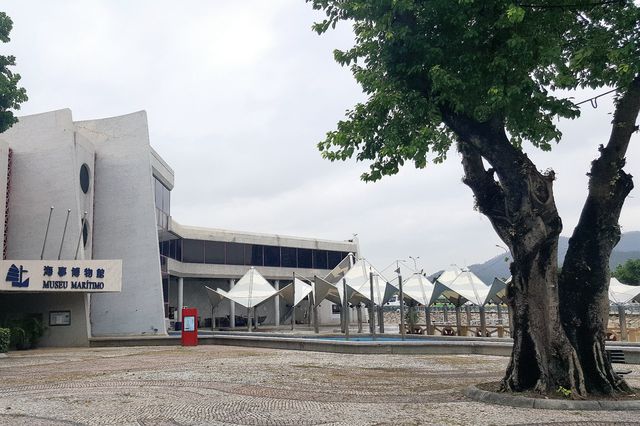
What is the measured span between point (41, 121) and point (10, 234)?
5.88 m

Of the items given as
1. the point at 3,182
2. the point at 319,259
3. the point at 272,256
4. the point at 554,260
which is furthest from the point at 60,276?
the point at 319,259

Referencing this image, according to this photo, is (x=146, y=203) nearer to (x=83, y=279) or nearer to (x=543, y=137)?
(x=83, y=279)

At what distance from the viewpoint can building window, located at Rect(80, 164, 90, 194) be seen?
102ft

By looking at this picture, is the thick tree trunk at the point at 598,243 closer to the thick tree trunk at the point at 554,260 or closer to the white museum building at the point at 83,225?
the thick tree trunk at the point at 554,260

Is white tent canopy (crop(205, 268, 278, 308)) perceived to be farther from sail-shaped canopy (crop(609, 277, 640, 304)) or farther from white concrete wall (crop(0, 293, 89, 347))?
sail-shaped canopy (crop(609, 277, 640, 304))

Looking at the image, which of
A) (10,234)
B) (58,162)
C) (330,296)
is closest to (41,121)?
(58,162)

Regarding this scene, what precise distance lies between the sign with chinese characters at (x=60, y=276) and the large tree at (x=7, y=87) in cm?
766

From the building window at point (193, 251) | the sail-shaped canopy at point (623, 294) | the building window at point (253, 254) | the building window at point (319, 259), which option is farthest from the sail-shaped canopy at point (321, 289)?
the building window at point (319, 259)

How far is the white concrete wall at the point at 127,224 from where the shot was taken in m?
31.9

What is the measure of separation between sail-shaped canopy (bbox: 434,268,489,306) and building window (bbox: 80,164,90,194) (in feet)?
65.4

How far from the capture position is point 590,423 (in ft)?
27.1

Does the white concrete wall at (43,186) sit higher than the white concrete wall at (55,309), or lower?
higher

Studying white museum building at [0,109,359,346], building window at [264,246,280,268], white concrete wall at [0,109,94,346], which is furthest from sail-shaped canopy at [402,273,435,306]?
building window at [264,246,280,268]

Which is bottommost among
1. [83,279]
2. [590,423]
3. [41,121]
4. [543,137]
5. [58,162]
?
[590,423]
